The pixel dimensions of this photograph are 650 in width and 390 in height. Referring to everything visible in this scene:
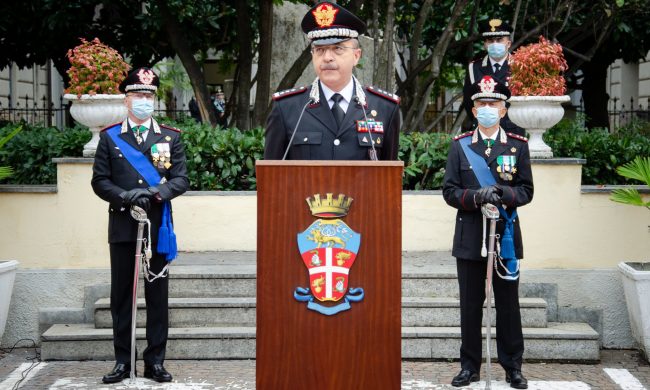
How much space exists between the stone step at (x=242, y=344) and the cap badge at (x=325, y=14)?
3.47 metres

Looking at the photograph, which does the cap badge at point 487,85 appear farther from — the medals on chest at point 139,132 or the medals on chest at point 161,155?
the medals on chest at point 139,132

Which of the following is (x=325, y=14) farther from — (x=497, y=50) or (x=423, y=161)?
(x=423, y=161)

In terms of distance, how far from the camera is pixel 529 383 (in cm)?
762

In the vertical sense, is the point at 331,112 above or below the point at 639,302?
above

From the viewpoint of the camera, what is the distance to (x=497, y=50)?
9500 millimetres

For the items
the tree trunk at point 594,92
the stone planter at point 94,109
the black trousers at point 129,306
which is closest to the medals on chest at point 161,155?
the black trousers at point 129,306

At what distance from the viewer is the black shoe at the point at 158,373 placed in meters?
7.55

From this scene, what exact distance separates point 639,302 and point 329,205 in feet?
14.8

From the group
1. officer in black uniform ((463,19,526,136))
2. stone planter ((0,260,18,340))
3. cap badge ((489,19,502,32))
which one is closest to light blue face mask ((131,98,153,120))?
stone planter ((0,260,18,340))

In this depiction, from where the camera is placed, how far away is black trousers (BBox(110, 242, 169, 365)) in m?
7.60

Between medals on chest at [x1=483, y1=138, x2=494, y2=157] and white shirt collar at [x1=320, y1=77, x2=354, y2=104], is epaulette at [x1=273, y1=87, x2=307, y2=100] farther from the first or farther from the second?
medals on chest at [x1=483, y1=138, x2=494, y2=157]

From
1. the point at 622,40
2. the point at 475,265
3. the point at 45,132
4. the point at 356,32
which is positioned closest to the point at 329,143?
the point at 356,32

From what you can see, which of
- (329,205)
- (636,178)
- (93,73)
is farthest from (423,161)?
(329,205)

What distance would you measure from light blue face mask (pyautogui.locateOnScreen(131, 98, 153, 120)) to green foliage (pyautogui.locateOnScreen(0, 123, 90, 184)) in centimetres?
277
